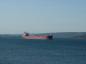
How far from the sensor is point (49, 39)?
120062 mm

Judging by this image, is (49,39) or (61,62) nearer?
(61,62)

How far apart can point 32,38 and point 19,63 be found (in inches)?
3483

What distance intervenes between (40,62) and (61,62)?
121 inches

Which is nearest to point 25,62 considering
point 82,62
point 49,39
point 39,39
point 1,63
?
point 1,63

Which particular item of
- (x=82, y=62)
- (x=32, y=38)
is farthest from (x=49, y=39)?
(x=82, y=62)

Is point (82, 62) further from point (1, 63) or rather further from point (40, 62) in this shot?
point (1, 63)

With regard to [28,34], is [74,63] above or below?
below

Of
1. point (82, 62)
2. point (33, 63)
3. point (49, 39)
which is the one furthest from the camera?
point (49, 39)

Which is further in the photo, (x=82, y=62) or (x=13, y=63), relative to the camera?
(x=82, y=62)

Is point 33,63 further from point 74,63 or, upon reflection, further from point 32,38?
point 32,38

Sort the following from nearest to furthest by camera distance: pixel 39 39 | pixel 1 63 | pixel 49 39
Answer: pixel 1 63
pixel 49 39
pixel 39 39

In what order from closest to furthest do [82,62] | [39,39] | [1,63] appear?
[1,63]
[82,62]
[39,39]

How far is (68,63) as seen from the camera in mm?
39812

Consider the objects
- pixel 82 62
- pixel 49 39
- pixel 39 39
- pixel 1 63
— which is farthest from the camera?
pixel 39 39
